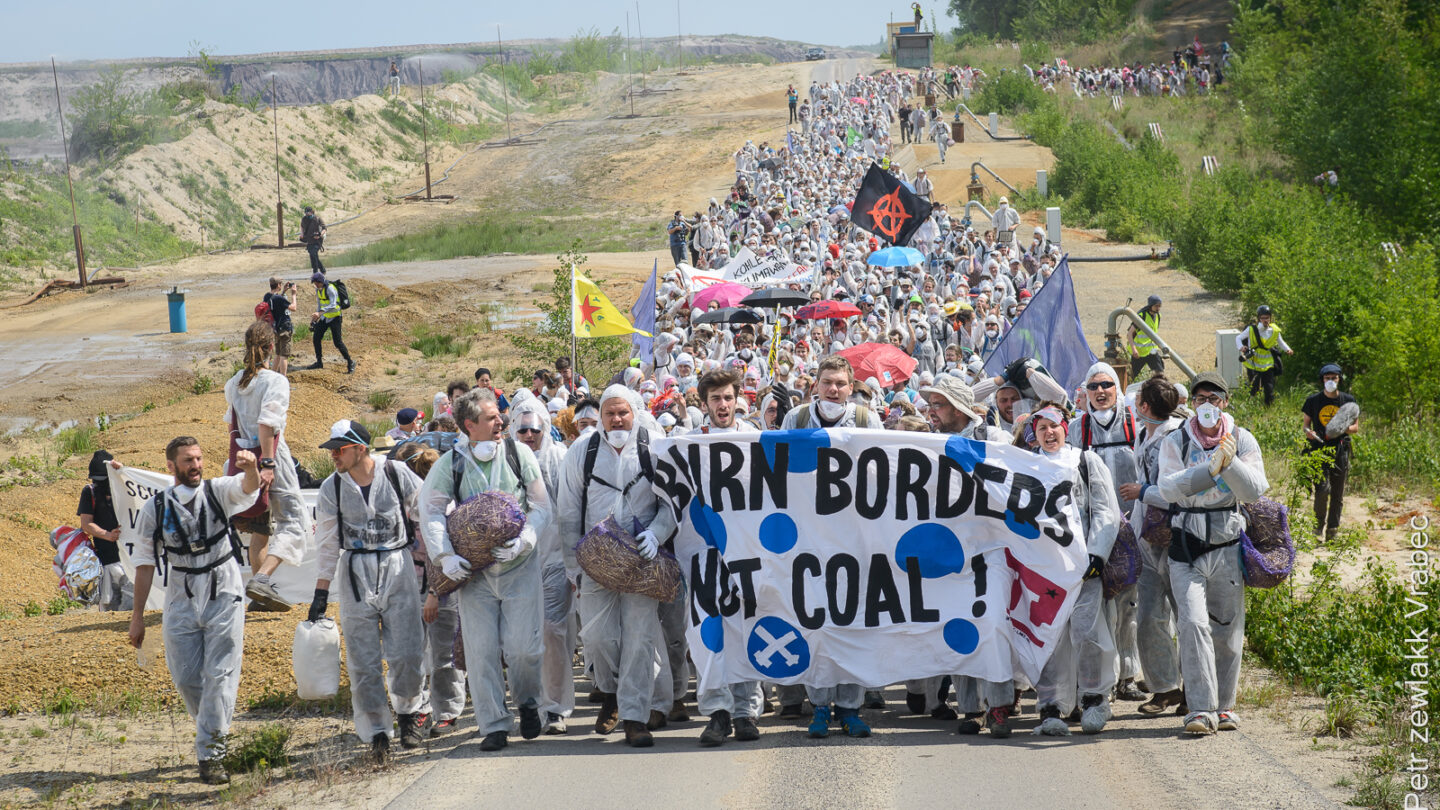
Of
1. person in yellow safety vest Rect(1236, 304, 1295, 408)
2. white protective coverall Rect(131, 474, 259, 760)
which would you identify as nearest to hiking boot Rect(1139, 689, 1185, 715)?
white protective coverall Rect(131, 474, 259, 760)

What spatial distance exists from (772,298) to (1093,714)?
1140cm

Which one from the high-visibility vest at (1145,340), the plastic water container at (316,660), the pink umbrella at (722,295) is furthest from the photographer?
the pink umbrella at (722,295)

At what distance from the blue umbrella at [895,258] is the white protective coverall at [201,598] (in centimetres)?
1514

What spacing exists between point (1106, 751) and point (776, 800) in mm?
1877

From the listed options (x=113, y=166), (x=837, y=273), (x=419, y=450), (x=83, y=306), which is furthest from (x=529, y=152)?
(x=419, y=450)

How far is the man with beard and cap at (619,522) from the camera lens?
23.6 feet

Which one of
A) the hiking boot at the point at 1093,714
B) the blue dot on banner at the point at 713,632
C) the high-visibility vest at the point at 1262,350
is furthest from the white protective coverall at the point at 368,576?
the high-visibility vest at the point at 1262,350

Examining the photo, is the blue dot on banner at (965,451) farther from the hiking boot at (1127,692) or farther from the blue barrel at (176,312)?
Answer: the blue barrel at (176,312)

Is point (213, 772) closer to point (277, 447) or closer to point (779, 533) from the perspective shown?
point (277, 447)

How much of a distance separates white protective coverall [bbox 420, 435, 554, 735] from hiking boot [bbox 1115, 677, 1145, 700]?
11.8ft

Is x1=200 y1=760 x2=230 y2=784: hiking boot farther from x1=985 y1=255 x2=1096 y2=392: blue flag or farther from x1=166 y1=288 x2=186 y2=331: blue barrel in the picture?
x1=166 y1=288 x2=186 y2=331: blue barrel

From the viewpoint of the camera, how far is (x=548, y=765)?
6.82 meters

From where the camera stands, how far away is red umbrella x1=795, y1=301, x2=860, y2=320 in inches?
731

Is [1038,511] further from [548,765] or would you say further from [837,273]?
[837,273]
